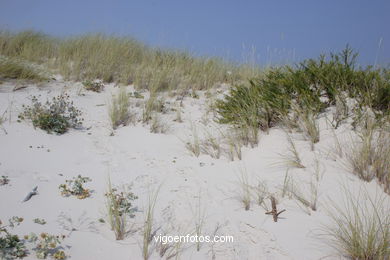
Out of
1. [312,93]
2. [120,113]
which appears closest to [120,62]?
[120,113]

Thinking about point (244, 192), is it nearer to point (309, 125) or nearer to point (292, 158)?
point (292, 158)

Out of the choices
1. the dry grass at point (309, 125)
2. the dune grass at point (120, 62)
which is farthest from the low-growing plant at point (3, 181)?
the dune grass at point (120, 62)

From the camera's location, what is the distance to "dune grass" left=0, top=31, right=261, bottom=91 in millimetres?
6816

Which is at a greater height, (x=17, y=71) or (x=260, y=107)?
(x=17, y=71)

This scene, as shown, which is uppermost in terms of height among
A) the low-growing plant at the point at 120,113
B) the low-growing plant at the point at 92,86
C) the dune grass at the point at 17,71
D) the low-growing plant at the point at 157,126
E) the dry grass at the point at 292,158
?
the dune grass at the point at 17,71

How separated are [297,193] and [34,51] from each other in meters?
7.97

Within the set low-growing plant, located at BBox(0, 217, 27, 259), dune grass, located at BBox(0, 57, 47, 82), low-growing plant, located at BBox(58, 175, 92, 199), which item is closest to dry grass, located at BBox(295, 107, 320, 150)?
low-growing plant, located at BBox(58, 175, 92, 199)

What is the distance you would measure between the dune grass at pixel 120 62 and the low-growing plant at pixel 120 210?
348cm

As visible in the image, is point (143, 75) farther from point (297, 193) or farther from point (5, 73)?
point (297, 193)

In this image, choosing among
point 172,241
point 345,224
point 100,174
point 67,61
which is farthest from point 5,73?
point 345,224

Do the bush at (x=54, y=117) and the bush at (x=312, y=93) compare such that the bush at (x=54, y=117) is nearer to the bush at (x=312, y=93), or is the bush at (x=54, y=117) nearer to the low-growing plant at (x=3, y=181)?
the low-growing plant at (x=3, y=181)

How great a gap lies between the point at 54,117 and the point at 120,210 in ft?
8.47

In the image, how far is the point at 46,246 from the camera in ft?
6.85

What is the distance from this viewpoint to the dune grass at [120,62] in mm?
6816
